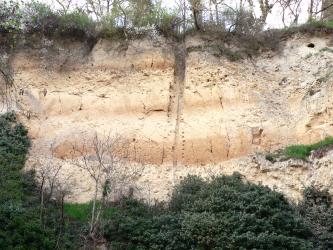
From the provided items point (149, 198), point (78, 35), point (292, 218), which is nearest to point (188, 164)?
point (149, 198)

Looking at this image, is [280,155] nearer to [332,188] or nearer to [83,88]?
[332,188]

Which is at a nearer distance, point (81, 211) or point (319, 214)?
point (319, 214)

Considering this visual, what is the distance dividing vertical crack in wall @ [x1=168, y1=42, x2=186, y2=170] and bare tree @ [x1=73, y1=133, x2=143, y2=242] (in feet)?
4.68

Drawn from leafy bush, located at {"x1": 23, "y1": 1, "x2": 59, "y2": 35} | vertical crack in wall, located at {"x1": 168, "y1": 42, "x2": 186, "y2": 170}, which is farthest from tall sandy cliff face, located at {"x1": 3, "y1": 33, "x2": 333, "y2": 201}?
leafy bush, located at {"x1": 23, "y1": 1, "x2": 59, "y2": 35}

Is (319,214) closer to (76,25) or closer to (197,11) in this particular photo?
(197,11)

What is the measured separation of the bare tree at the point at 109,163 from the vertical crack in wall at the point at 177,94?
1426mm

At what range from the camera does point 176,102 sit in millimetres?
19453

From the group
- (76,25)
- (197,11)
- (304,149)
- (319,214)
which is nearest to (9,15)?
(76,25)

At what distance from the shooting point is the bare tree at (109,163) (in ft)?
54.3

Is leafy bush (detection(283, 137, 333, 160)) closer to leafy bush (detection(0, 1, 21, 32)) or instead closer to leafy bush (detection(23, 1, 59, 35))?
leafy bush (detection(0, 1, 21, 32))

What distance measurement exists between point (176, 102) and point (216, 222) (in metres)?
6.63

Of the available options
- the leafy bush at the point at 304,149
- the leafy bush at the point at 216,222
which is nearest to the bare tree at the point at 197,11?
the leafy bush at the point at 304,149

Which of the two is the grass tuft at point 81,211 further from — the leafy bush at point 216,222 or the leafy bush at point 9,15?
→ the leafy bush at point 9,15

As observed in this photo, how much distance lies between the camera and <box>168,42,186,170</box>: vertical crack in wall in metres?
18.3
